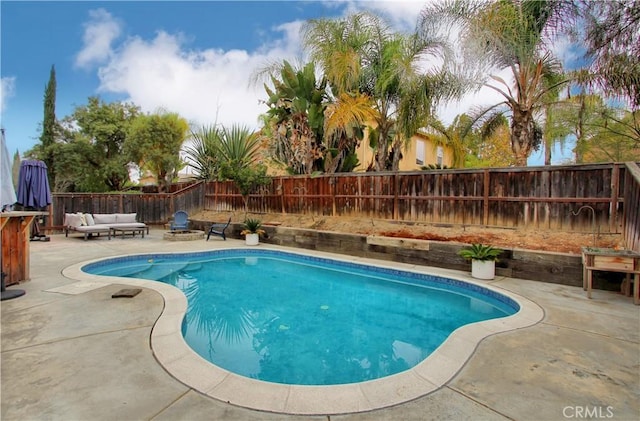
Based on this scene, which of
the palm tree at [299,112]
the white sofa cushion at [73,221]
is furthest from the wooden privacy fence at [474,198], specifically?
Answer: the white sofa cushion at [73,221]

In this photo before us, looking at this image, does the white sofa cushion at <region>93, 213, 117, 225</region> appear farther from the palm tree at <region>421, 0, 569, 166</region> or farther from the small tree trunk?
the small tree trunk

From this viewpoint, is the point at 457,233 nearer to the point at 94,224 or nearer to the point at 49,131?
the point at 94,224

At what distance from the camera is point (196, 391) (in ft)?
8.00

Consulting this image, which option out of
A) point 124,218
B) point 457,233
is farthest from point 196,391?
point 124,218

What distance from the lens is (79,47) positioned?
483 inches

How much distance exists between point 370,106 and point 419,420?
952cm

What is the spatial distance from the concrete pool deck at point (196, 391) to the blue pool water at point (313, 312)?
0.84 meters

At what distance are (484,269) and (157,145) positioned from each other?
53.6 ft

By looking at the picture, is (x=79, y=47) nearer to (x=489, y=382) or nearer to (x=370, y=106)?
(x=370, y=106)

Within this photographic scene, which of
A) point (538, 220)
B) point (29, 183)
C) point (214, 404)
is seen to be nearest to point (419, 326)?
point (214, 404)

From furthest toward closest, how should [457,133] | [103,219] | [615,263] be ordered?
[103,219] < [457,133] < [615,263]

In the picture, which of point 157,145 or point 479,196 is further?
point 157,145

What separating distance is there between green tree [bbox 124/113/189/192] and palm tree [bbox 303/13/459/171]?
960 centimetres

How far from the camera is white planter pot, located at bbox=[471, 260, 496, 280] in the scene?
6059 mm
